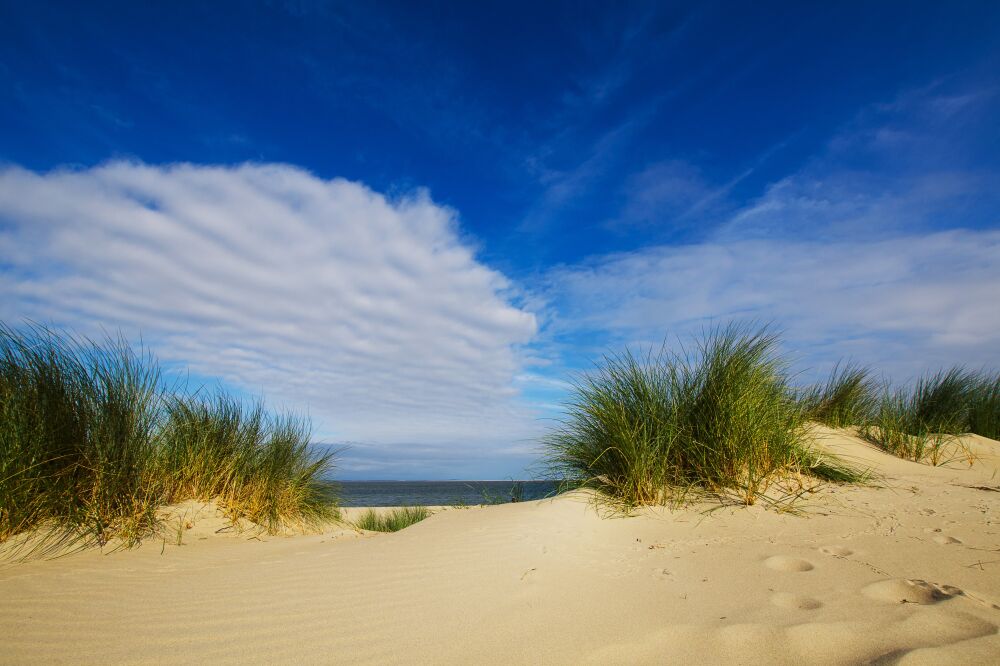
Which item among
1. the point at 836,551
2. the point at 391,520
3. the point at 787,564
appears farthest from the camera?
the point at 391,520

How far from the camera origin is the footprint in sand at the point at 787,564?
299 cm

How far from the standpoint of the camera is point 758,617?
2.36 metres

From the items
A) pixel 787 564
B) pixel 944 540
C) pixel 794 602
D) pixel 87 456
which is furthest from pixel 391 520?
pixel 944 540

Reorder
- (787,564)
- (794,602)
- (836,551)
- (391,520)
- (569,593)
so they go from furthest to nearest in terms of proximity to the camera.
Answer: (391,520)
(836,551)
(787,564)
(569,593)
(794,602)

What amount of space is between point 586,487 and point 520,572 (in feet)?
6.03

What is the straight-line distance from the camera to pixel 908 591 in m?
2.56

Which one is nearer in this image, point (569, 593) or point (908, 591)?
point (908, 591)

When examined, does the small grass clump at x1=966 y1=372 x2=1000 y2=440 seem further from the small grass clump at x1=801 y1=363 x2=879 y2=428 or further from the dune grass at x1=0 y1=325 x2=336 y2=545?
the dune grass at x1=0 y1=325 x2=336 y2=545

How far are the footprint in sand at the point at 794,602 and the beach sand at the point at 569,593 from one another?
17 millimetres

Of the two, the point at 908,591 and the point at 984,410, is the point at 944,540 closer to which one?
the point at 908,591

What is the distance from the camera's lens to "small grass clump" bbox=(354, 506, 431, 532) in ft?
27.3

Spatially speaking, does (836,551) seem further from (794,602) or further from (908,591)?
(794,602)

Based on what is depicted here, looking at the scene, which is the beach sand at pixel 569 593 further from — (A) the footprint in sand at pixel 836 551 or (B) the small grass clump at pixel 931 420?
(B) the small grass clump at pixel 931 420

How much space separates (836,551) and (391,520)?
695 cm
